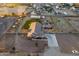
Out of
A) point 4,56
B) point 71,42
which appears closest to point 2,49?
point 4,56

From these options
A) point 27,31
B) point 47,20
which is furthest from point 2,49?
point 47,20

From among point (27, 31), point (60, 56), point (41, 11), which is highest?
point (41, 11)

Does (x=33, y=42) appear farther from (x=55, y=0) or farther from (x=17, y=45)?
(x=55, y=0)

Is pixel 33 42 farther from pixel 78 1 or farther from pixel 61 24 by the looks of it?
pixel 78 1

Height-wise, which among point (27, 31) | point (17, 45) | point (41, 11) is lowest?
point (17, 45)

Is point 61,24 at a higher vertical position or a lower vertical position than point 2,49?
higher

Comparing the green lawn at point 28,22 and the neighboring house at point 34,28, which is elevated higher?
the green lawn at point 28,22

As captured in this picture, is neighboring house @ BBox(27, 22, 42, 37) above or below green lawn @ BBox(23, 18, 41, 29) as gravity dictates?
below

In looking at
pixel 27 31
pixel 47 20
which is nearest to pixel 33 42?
pixel 27 31

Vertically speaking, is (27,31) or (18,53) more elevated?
(27,31)

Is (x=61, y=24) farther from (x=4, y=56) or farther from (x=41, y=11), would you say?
(x=4, y=56)
